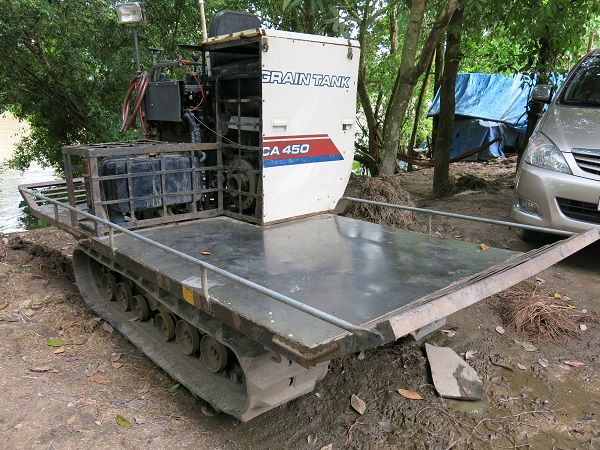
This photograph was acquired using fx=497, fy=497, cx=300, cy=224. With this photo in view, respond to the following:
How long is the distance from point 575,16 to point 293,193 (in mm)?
4927

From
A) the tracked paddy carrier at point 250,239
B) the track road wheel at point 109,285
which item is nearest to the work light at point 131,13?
the tracked paddy carrier at point 250,239

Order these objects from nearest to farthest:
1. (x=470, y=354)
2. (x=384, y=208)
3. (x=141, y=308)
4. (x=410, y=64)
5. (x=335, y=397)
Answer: (x=335, y=397), (x=470, y=354), (x=141, y=308), (x=384, y=208), (x=410, y=64)

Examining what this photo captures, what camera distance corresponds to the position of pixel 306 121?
15.4 feet

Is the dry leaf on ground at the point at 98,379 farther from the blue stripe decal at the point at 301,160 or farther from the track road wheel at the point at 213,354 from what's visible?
the blue stripe decal at the point at 301,160

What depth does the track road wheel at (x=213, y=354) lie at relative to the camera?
3.39 m

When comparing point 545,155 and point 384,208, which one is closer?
point 545,155

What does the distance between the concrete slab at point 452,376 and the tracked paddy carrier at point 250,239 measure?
0.36m

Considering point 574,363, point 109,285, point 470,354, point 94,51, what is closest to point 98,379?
point 109,285

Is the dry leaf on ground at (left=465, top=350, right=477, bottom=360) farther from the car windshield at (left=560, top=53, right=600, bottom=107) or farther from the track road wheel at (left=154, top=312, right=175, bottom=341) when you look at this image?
the car windshield at (left=560, top=53, right=600, bottom=107)

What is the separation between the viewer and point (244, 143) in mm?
4961

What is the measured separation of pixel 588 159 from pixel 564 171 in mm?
224

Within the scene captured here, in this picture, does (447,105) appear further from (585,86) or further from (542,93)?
(585,86)

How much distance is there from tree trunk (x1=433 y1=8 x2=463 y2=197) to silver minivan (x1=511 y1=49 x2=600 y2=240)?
272cm

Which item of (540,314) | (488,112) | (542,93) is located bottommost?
(540,314)
